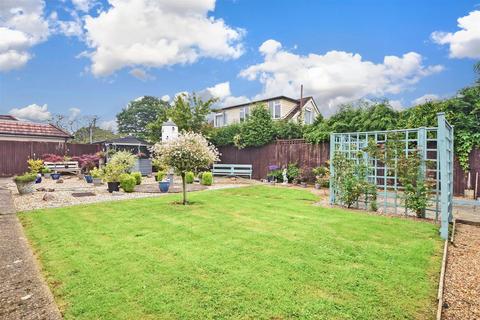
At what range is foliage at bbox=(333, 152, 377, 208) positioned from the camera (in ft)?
23.4

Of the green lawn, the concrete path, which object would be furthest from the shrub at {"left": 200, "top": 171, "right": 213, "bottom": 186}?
the concrete path

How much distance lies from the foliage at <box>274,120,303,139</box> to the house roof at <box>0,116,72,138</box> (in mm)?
15518

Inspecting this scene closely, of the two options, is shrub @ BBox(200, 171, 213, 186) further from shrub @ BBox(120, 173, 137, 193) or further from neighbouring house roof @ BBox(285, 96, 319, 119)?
neighbouring house roof @ BBox(285, 96, 319, 119)

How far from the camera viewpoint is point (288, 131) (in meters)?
15.0

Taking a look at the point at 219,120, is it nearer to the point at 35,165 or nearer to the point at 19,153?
the point at 19,153

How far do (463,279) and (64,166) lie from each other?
56.8ft

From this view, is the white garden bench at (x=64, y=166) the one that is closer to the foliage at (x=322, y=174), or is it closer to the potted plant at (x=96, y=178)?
the potted plant at (x=96, y=178)

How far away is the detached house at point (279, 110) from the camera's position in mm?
25391

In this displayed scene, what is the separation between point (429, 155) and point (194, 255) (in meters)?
10.1

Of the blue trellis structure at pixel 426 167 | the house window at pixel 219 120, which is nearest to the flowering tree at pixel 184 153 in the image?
the blue trellis structure at pixel 426 167

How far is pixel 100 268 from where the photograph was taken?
3.34m

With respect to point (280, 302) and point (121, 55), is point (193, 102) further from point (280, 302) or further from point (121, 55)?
point (280, 302)

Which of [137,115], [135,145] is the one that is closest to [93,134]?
[137,115]

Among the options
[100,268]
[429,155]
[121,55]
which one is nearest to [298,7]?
[429,155]
